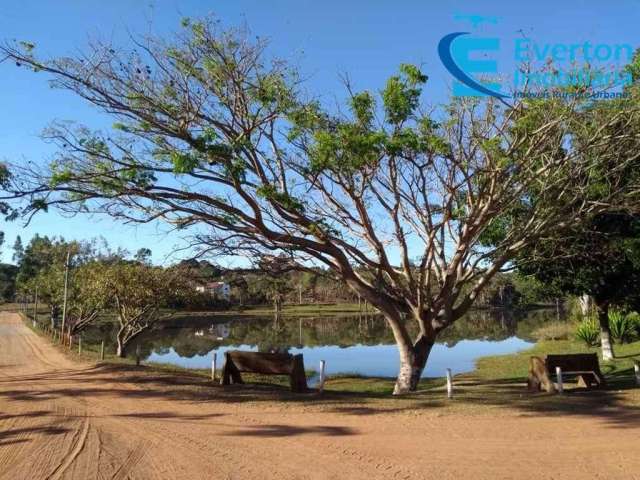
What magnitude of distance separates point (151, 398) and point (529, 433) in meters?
7.21

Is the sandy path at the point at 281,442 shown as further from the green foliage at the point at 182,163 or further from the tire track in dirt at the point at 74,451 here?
the green foliage at the point at 182,163

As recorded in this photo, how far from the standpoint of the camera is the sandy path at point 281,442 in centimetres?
670

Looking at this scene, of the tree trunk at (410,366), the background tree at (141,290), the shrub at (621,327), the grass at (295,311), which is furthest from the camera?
the grass at (295,311)

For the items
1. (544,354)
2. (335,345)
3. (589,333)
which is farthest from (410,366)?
(335,345)

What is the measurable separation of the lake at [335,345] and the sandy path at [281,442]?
14.1 meters

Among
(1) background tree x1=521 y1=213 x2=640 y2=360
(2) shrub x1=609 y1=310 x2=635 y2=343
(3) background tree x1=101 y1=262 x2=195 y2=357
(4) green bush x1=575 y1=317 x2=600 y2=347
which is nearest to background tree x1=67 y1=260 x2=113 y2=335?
(3) background tree x1=101 y1=262 x2=195 y2=357

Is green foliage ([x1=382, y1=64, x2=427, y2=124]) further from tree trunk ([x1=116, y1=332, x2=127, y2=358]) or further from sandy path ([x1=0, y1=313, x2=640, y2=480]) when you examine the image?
tree trunk ([x1=116, y1=332, x2=127, y2=358])

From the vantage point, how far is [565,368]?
1394 cm

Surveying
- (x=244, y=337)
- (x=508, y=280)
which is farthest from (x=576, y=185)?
(x=508, y=280)

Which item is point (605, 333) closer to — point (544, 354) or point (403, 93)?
point (544, 354)

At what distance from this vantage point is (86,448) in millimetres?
7523

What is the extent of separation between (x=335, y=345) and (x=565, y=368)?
28.3 m

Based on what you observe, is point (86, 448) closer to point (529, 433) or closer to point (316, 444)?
point (316, 444)

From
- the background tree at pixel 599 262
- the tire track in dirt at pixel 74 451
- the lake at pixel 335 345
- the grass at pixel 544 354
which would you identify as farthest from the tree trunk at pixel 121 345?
the background tree at pixel 599 262
